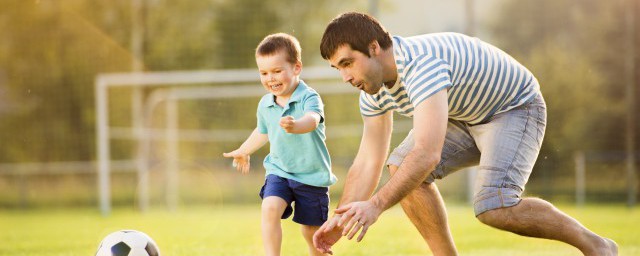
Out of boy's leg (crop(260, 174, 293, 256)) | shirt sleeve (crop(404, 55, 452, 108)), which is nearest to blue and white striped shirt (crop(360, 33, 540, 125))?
shirt sleeve (crop(404, 55, 452, 108))

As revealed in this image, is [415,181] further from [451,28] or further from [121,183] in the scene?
[121,183]

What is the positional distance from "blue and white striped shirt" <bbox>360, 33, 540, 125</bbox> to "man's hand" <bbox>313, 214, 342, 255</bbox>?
0.62 m

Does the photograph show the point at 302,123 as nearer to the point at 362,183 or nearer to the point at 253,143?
the point at 362,183

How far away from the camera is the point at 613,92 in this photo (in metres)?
17.8

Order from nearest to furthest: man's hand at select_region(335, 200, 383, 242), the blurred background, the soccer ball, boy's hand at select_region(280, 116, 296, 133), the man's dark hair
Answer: man's hand at select_region(335, 200, 383, 242) < the man's dark hair < boy's hand at select_region(280, 116, 296, 133) < the soccer ball < the blurred background

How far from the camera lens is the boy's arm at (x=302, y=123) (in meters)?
4.14

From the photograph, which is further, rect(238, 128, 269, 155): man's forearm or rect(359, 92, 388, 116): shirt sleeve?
rect(238, 128, 269, 155): man's forearm

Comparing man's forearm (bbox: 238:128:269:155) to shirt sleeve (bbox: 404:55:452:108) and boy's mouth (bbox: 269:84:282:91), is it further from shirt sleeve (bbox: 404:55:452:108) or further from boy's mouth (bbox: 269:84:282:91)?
shirt sleeve (bbox: 404:55:452:108)

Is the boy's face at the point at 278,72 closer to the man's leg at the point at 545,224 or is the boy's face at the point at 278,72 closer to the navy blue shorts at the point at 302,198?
the navy blue shorts at the point at 302,198

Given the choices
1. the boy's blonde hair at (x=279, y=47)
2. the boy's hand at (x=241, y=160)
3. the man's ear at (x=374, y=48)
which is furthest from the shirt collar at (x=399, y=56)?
the boy's hand at (x=241, y=160)

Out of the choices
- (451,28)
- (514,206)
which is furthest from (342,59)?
(451,28)

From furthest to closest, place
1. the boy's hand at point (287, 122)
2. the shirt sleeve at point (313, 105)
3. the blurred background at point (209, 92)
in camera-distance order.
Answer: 1. the blurred background at point (209, 92)
2. the shirt sleeve at point (313, 105)
3. the boy's hand at point (287, 122)

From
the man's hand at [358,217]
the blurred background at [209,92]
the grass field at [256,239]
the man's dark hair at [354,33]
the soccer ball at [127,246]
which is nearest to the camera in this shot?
the man's hand at [358,217]

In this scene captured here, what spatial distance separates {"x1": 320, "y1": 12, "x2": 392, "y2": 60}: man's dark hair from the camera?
12.8 feet
